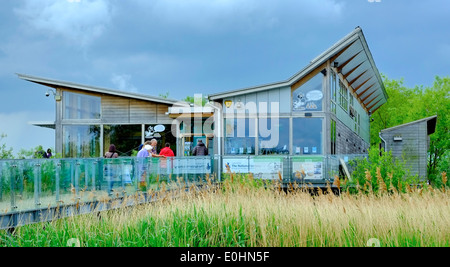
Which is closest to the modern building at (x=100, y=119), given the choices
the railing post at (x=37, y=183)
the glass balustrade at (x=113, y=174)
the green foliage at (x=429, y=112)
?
the glass balustrade at (x=113, y=174)

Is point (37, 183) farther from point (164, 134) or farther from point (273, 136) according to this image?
point (164, 134)

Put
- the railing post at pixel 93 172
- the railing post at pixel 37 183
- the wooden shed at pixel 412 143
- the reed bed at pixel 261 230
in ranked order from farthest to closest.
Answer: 1. the wooden shed at pixel 412 143
2. the railing post at pixel 93 172
3. the railing post at pixel 37 183
4. the reed bed at pixel 261 230

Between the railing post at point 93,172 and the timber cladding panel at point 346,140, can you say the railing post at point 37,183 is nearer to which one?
the railing post at point 93,172

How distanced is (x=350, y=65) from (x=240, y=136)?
6.35 meters

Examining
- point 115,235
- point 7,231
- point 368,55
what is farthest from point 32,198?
point 368,55

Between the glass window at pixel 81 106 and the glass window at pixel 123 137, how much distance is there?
0.89 meters

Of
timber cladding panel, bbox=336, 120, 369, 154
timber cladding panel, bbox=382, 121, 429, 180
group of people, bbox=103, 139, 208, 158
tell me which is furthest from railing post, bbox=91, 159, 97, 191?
timber cladding panel, bbox=336, 120, 369, 154

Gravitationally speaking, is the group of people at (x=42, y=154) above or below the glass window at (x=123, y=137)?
below

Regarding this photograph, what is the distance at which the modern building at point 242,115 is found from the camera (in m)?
19.1

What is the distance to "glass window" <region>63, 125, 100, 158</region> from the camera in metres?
21.8

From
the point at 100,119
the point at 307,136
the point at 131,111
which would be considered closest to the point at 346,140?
the point at 307,136
